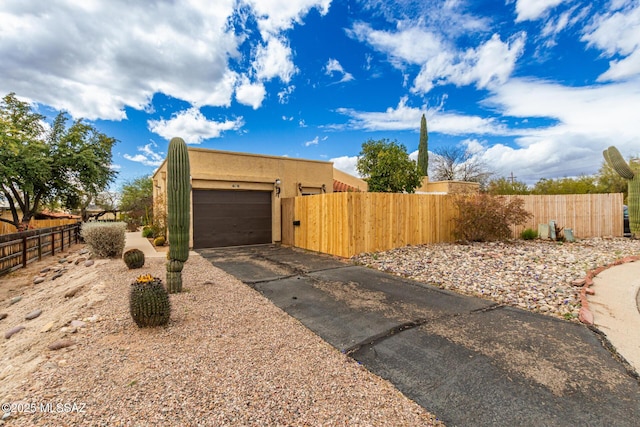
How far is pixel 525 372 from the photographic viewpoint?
8.91ft

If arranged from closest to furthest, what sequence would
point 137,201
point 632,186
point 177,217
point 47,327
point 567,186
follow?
1. point 47,327
2. point 177,217
3. point 632,186
4. point 567,186
5. point 137,201

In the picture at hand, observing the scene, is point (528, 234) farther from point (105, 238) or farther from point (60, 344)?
point (105, 238)

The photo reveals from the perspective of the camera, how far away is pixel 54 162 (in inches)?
637

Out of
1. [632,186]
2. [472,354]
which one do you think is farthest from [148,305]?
[632,186]

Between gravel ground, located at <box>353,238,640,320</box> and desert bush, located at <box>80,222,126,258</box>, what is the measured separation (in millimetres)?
7491

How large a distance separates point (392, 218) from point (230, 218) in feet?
21.2

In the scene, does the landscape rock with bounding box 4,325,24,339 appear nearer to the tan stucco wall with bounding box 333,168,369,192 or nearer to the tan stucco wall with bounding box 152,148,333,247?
the tan stucco wall with bounding box 152,148,333,247

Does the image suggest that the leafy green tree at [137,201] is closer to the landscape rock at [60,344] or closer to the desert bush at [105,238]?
the desert bush at [105,238]

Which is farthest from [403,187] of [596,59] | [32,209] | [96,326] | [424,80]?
[32,209]

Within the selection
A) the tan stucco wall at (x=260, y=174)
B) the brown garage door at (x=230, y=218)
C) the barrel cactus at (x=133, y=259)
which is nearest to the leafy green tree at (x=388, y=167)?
the tan stucco wall at (x=260, y=174)

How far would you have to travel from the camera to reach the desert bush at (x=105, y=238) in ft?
28.3

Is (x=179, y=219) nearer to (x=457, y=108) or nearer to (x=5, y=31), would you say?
(x=5, y=31)

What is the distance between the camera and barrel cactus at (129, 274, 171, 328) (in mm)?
3465

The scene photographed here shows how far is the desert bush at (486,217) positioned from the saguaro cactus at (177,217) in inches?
352
